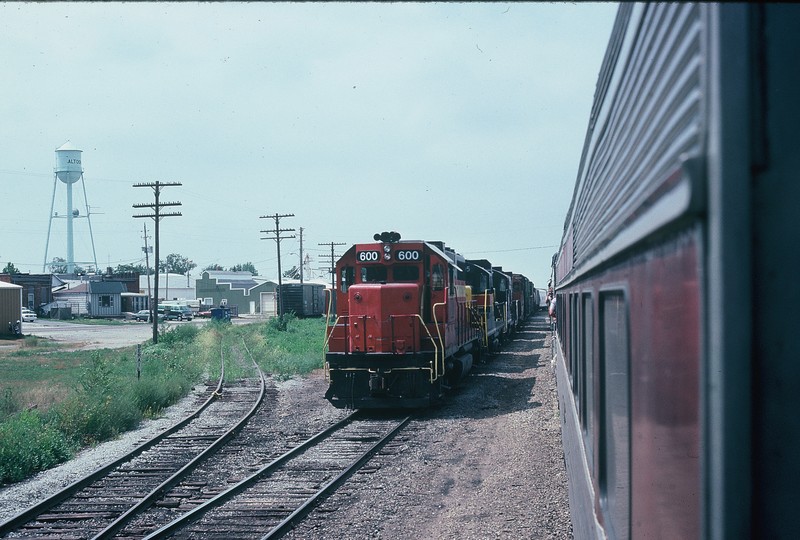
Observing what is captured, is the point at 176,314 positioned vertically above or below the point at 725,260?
below

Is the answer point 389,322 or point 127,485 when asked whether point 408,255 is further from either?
point 127,485

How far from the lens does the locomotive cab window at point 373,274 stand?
14.5 m

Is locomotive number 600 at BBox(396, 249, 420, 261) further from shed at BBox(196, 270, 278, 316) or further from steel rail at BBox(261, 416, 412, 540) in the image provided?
shed at BBox(196, 270, 278, 316)

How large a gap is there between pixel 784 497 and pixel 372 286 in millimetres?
12716

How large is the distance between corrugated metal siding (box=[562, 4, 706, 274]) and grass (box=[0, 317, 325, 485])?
1024 centimetres

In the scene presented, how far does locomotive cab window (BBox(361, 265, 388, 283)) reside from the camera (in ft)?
47.5

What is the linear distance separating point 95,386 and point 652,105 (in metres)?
16.1

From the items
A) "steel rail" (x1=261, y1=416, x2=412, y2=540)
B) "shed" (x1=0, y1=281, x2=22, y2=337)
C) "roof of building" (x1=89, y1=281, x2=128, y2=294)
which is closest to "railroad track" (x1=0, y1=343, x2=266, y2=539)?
"steel rail" (x1=261, y1=416, x2=412, y2=540)

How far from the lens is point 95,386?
15.7m

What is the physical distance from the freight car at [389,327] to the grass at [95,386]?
4.44m

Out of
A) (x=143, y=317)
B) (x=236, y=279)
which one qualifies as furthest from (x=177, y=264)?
(x=143, y=317)

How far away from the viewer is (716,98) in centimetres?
113

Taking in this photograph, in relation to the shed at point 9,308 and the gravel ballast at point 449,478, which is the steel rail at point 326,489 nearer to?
the gravel ballast at point 449,478

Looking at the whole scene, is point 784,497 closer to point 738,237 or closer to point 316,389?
point 738,237
